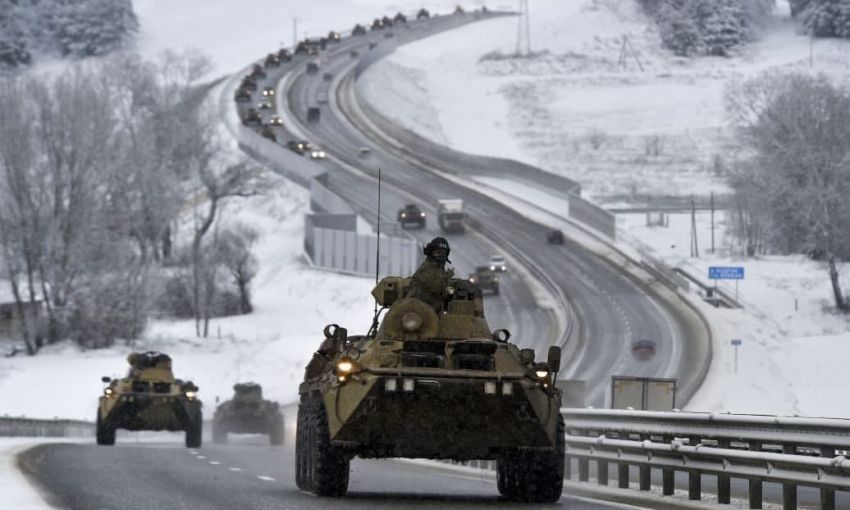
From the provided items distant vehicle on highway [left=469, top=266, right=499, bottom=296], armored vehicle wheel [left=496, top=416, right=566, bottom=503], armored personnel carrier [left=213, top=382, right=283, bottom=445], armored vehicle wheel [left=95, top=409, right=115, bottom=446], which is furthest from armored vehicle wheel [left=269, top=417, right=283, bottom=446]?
distant vehicle on highway [left=469, top=266, right=499, bottom=296]

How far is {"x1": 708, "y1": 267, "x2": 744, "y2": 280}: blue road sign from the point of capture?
75.9 meters

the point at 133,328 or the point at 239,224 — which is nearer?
the point at 133,328

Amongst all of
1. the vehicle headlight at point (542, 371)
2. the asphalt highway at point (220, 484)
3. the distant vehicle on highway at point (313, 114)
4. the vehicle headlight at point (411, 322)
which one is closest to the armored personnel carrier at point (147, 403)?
the asphalt highway at point (220, 484)

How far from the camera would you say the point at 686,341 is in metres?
74.6

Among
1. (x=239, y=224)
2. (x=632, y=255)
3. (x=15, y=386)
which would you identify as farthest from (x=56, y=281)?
(x=632, y=255)

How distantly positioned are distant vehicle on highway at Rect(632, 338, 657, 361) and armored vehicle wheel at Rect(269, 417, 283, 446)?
1214 inches

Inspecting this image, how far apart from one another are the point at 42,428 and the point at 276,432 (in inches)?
313

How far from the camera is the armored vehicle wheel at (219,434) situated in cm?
4516

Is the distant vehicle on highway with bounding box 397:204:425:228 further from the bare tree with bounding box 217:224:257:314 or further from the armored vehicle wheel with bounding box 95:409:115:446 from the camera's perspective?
the armored vehicle wheel with bounding box 95:409:115:446

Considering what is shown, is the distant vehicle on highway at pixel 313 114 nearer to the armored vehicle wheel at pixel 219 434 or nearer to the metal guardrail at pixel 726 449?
the armored vehicle wheel at pixel 219 434

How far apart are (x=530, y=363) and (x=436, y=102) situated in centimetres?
13758

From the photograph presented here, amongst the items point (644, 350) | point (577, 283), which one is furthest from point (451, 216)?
point (644, 350)

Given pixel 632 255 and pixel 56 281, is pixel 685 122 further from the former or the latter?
pixel 56 281

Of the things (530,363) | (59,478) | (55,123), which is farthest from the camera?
(55,123)
